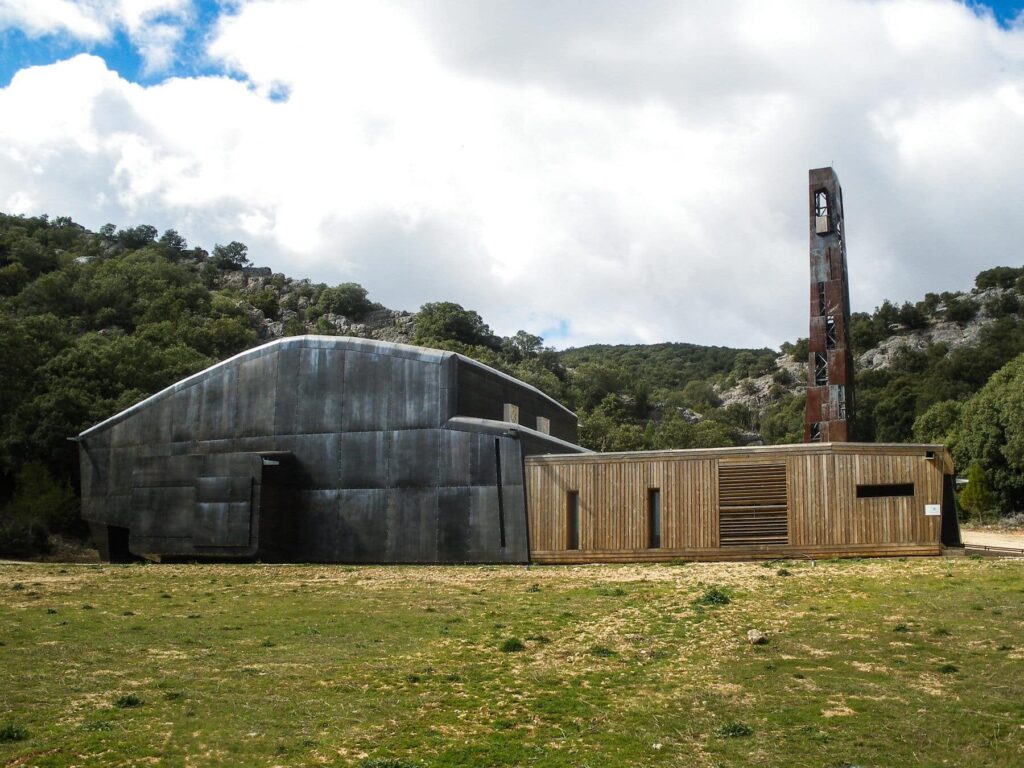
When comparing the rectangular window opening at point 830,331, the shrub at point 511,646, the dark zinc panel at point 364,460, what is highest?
the rectangular window opening at point 830,331

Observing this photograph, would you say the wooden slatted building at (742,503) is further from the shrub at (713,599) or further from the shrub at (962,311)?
the shrub at (962,311)

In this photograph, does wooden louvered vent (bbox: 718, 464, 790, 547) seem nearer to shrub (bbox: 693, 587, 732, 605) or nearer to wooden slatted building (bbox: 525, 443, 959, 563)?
wooden slatted building (bbox: 525, 443, 959, 563)

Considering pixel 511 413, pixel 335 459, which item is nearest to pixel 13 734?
pixel 335 459

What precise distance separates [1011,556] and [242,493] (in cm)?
2502

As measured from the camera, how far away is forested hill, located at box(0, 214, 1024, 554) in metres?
54.8

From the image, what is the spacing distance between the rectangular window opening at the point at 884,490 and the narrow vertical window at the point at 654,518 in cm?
590

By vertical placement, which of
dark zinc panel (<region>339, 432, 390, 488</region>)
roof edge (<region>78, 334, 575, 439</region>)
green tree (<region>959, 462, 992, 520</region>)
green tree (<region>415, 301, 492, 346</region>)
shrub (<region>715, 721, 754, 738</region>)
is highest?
green tree (<region>415, 301, 492, 346</region>)

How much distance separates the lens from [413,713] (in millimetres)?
13414

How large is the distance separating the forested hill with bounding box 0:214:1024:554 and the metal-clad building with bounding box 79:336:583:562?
14256 millimetres

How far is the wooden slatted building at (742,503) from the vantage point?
27000mm

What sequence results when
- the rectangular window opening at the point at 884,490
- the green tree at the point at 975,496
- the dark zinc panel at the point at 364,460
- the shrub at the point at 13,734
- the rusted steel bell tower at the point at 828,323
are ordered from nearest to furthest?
the shrub at the point at 13,734 → the rectangular window opening at the point at 884,490 → the dark zinc panel at the point at 364,460 → the rusted steel bell tower at the point at 828,323 → the green tree at the point at 975,496

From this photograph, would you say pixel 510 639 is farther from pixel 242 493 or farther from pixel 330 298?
pixel 330 298

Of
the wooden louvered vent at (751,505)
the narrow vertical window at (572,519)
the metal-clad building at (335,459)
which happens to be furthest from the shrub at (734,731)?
the metal-clad building at (335,459)

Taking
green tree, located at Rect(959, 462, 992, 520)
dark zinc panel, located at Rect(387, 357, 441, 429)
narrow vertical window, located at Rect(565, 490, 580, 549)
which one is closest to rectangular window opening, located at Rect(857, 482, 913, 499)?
narrow vertical window, located at Rect(565, 490, 580, 549)
